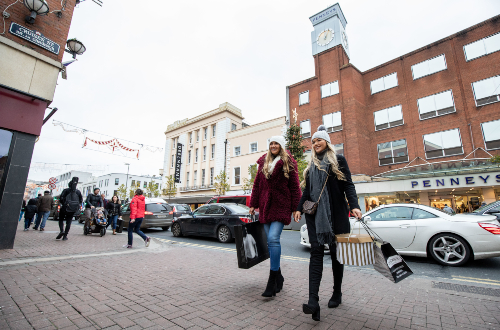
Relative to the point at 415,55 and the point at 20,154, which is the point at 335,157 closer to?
the point at 20,154

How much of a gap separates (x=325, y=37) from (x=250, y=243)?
29.6 metres

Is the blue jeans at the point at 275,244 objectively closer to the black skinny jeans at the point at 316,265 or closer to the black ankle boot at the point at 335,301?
the black skinny jeans at the point at 316,265

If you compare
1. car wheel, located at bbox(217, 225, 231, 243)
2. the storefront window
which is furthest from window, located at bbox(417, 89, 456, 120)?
the storefront window

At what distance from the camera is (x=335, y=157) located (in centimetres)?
295

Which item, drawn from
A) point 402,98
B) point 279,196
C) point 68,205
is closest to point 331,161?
point 279,196

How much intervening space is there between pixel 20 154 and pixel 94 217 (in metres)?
4.36

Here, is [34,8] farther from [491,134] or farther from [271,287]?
[491,134]

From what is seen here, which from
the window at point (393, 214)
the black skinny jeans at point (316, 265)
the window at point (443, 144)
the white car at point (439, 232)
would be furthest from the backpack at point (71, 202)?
the window at point (443, 144)

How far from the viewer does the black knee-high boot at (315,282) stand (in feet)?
7.88

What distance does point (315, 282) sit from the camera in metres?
2.55

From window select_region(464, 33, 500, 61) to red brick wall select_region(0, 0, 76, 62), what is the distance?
25.7 metres

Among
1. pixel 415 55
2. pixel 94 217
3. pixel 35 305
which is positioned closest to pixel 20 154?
pixel 94 217

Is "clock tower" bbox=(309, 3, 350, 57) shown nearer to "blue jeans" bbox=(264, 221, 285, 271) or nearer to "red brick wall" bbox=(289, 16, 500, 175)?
"red brick wall" bbox=(289, 16, 500, 175)

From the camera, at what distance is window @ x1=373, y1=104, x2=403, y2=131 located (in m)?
21.8
